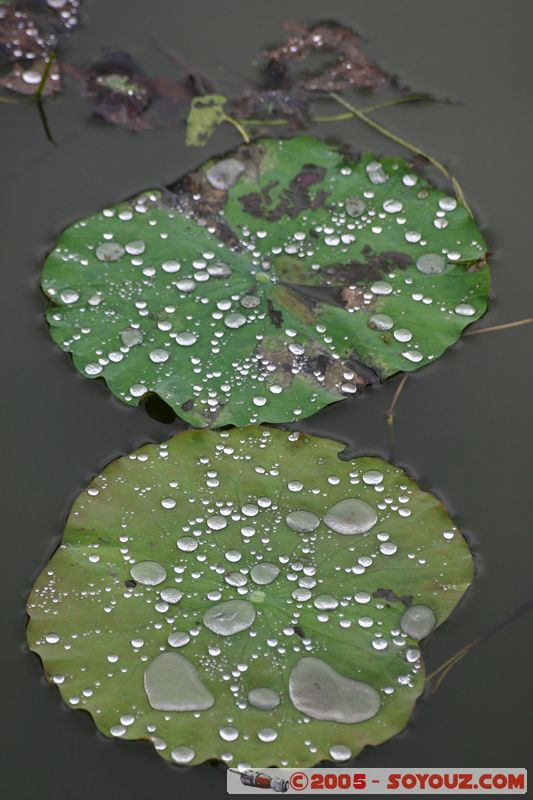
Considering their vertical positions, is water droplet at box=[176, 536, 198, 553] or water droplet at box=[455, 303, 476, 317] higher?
water droplet at box=[455, 303, 476, 317]

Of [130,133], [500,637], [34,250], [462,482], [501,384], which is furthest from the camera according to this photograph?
[130,133]

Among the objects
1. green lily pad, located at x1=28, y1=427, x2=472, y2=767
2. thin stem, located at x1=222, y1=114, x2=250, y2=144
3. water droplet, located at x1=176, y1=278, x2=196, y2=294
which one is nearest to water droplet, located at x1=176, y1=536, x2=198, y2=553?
green lily pad, located at x1=28, y1=427, x2=472, y2=767

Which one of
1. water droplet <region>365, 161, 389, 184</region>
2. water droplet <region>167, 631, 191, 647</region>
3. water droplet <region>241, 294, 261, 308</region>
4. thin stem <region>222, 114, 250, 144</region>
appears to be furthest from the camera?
thin stem <region>222, 114, 250, 144</region>

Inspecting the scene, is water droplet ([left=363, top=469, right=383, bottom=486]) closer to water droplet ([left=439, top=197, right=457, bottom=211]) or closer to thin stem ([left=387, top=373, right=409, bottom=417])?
thin stem ([left=387, top=373, right=409, bottom=417])

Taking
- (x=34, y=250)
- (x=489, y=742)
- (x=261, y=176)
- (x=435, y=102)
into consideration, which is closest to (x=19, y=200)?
Result: (x=34, y=250)

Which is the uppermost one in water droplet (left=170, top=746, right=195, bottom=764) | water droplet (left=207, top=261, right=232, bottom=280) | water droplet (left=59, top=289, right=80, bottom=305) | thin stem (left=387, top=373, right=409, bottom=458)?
Result: water droplet (left=207, top=261, right=232, bottom=280)

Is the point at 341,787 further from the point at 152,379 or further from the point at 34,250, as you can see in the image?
the point at 34,250
